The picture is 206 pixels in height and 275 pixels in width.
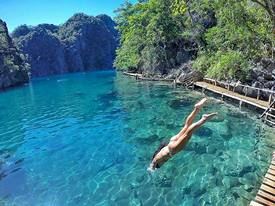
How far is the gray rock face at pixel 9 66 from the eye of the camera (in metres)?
77.9

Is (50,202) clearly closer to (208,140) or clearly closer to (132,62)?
(208,140)

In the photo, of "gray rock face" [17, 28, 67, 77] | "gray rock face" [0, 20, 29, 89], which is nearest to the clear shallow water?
"gray rock face" [0, 20, 29, 89]

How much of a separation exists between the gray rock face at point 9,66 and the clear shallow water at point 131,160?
57187mm

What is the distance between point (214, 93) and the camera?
102 feet

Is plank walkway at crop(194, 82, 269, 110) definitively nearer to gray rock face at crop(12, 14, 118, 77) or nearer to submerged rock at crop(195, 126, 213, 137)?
submerged rock at crop(195, 126, 213, 137)

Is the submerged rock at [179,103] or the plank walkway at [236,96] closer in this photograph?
the plank walkway at [236,96]

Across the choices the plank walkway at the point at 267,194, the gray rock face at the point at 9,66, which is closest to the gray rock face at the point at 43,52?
the gray rock face at the point at 9,66

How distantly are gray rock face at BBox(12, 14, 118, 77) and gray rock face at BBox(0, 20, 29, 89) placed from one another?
43235 millimetres

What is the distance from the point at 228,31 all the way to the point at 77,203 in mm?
25528

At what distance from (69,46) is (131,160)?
14760 centimetres

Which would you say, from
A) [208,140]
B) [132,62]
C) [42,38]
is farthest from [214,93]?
[42,38]

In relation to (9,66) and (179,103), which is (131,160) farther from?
(9,66)

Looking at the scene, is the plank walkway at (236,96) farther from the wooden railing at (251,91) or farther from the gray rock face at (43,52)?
the gray rock face at (43,52)

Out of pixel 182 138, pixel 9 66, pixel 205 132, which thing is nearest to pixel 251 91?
pixel 205 132
